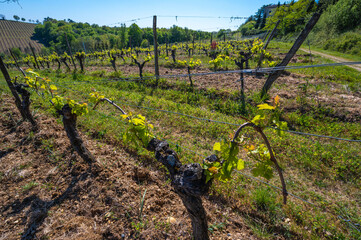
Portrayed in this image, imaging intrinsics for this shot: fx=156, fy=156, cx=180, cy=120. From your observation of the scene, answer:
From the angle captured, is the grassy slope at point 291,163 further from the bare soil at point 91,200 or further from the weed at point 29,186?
the weed at point 29,186

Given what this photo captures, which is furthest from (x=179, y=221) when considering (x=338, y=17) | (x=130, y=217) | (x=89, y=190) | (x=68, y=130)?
(x=338, y=17)

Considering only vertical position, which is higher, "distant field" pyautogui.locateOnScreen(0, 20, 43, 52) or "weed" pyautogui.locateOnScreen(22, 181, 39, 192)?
"distant field" pyautogui.locateOnScreen(0, 20, 43, 52)

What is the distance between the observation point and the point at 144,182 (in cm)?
340

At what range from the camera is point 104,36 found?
298 feet

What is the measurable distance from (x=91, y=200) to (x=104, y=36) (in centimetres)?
10954

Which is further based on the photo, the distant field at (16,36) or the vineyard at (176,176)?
the distant field at (16,36)

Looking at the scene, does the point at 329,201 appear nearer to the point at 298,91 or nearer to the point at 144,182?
the point at 144,182

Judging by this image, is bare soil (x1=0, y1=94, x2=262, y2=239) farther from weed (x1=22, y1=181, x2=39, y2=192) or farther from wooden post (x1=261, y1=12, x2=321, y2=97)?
wooden post (x1=261, y1=12, x2=321, y2=97)

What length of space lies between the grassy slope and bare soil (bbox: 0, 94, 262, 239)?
0.38 m

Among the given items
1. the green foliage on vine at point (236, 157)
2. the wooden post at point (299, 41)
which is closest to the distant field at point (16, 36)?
the wooden post at point (299, 41)

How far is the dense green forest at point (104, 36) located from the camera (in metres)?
63.4

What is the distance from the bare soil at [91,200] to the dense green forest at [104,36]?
23.2 m

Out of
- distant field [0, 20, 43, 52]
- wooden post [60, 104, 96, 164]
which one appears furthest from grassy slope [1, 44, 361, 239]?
distant field [0, 20, 43, 52]

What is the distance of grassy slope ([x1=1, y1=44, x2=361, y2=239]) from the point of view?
2.82 m
